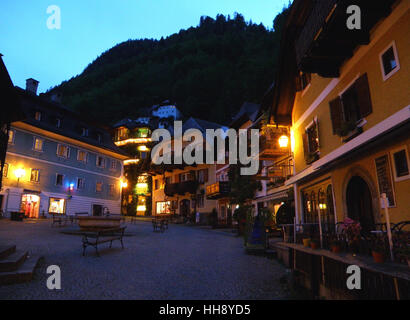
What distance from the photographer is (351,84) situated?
9.12 meters

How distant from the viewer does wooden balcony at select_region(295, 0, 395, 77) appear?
728 cm

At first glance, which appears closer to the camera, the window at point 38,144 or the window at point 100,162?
the window at point 38,144

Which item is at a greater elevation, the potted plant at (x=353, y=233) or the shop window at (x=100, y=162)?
the shop window at (x=100, y=162)

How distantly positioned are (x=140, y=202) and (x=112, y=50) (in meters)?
116

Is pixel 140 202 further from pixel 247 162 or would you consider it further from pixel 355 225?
pixel 355 225

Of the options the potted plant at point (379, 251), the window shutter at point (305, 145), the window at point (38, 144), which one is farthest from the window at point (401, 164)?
the window at point (38, 144)

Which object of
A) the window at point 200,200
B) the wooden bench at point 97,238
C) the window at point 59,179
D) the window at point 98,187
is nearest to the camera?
the wooden bench at point 97,238

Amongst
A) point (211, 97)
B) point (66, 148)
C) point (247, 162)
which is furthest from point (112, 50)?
point (247, 162)

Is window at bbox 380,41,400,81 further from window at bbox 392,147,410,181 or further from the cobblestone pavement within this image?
the cobblestone pavement

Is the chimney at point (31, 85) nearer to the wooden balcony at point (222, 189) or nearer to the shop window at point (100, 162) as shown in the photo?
the shop window at point (100, 162)

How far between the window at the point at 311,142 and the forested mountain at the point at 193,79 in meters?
41.5

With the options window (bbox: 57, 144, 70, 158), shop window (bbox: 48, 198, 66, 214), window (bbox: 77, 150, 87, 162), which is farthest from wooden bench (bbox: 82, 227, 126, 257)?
window (bbox: 77, 150, 87, 162)

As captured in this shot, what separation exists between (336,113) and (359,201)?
2999 millimetres

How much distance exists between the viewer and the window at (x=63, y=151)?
31.0 metres
